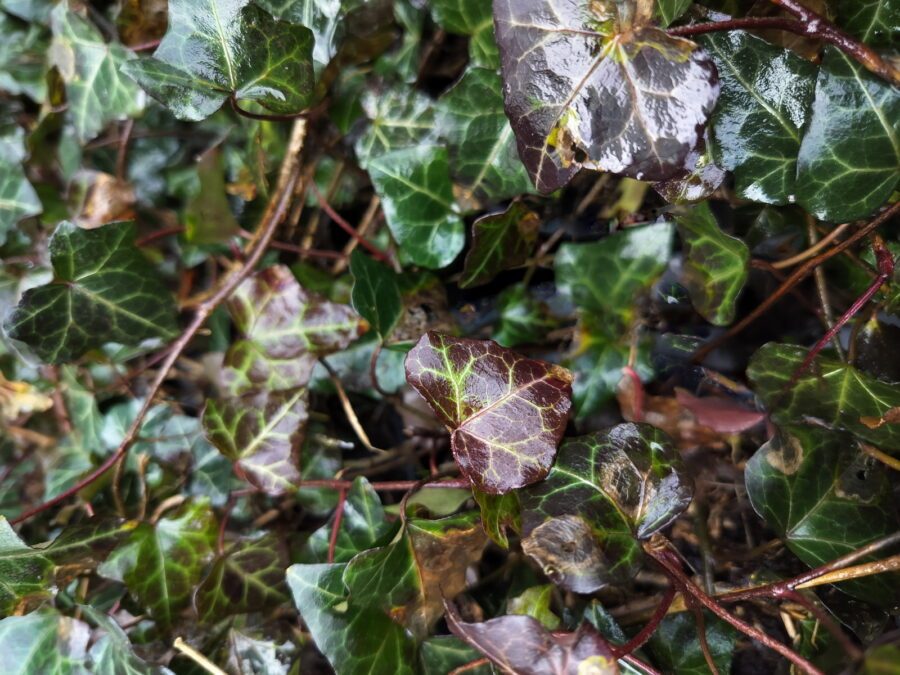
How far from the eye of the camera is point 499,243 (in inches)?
28.9

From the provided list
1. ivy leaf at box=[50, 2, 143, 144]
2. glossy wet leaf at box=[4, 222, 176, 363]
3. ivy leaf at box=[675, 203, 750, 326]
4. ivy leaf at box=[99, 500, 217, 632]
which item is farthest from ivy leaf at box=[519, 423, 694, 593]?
ivy leaf at box=[50, 2, 143, 144]

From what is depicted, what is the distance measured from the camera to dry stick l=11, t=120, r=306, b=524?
811 mm

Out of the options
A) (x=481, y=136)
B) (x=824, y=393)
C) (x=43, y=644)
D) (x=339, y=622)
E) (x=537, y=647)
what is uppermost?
(x=481, y=136)

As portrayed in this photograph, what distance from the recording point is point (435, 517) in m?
0.71

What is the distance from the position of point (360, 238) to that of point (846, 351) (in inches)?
20.8

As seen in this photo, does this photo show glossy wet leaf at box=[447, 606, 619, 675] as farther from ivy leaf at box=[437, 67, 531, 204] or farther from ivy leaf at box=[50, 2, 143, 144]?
ivy leaf at box=[50, 2, 143, 144]

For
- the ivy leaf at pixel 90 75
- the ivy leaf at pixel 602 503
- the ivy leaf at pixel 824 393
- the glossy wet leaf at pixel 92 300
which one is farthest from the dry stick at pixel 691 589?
the ivy leaf at pixel 90 75

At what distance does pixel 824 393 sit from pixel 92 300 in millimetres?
792

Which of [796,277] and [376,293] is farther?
[376,293]

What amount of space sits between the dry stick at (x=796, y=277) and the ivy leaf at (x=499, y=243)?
0.72ft

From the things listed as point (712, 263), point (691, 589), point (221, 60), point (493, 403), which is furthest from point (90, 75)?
point (691, 589)

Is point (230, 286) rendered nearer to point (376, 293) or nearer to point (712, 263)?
point (376, 293)

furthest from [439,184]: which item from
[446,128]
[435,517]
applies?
[435,517]

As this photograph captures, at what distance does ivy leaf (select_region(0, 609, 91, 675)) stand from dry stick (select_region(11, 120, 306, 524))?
124 mm
